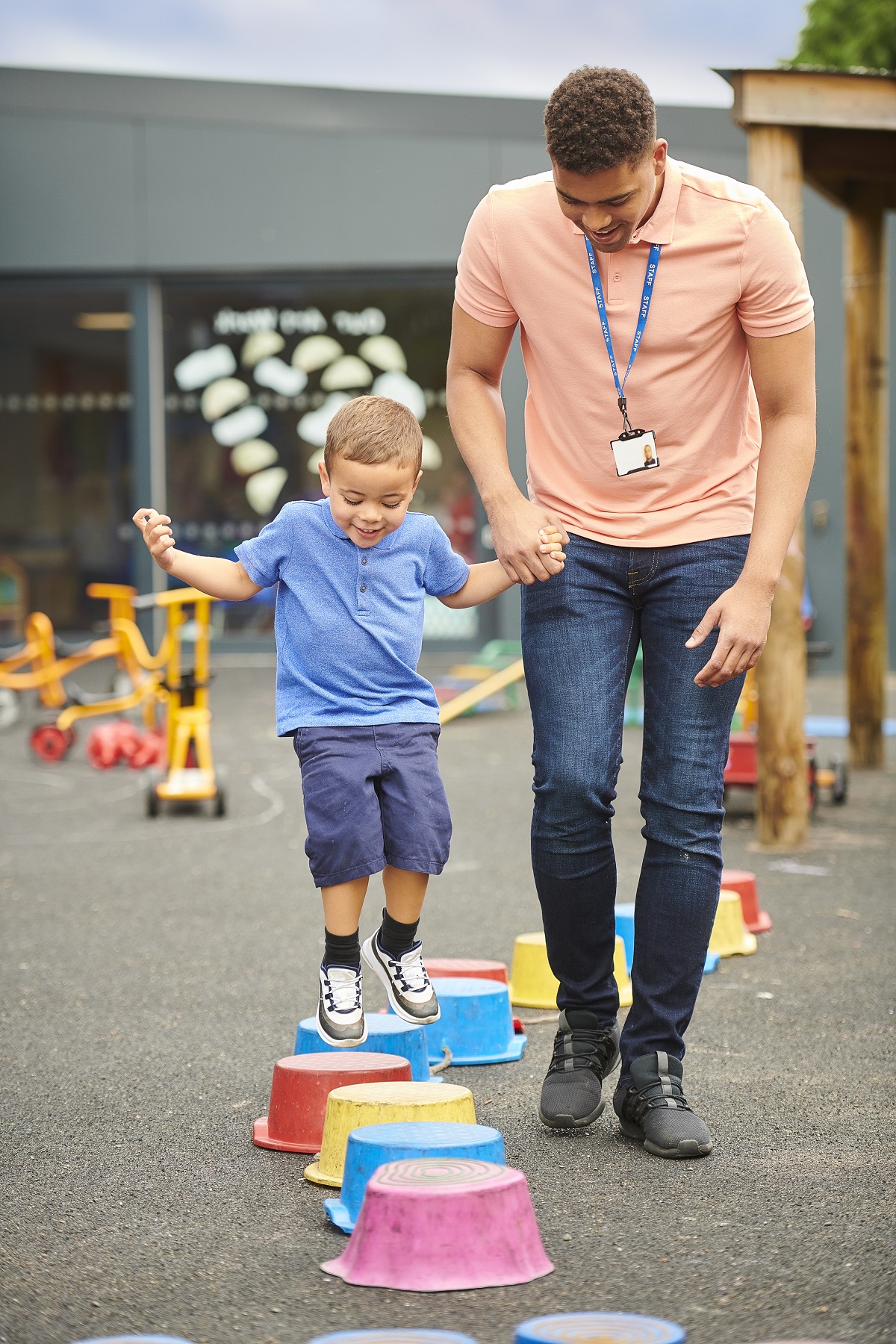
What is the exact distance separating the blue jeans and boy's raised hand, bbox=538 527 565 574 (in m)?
0.08

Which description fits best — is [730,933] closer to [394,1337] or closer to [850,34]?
[394,1337]

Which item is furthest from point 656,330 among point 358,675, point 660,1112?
point 660,1112

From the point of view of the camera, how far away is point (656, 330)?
114 inches

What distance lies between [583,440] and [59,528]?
46.9ft

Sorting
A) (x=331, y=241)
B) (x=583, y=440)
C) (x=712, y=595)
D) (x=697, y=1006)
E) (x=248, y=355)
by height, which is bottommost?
(x=697, y=1006)

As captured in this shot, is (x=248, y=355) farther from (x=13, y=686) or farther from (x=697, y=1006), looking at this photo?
(x=697, y=1006)

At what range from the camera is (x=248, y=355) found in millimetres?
16188

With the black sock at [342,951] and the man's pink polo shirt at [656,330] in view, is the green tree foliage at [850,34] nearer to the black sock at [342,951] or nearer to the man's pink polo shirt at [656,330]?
the man's pink polo shirt at [656,330]

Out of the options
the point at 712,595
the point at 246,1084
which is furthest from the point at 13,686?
the point at 712,595

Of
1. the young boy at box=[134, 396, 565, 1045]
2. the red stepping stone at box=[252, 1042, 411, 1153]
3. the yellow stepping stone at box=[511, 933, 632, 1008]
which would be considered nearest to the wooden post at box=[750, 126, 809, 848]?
the yellow stepping stone at box=[511, 933, 632, 1008]

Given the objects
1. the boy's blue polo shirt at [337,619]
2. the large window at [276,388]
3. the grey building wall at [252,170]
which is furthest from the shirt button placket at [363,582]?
the large window at [276,388]

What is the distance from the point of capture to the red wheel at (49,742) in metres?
9.26

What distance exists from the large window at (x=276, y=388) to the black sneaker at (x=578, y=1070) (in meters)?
12.8

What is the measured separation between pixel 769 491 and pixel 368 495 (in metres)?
0.79
